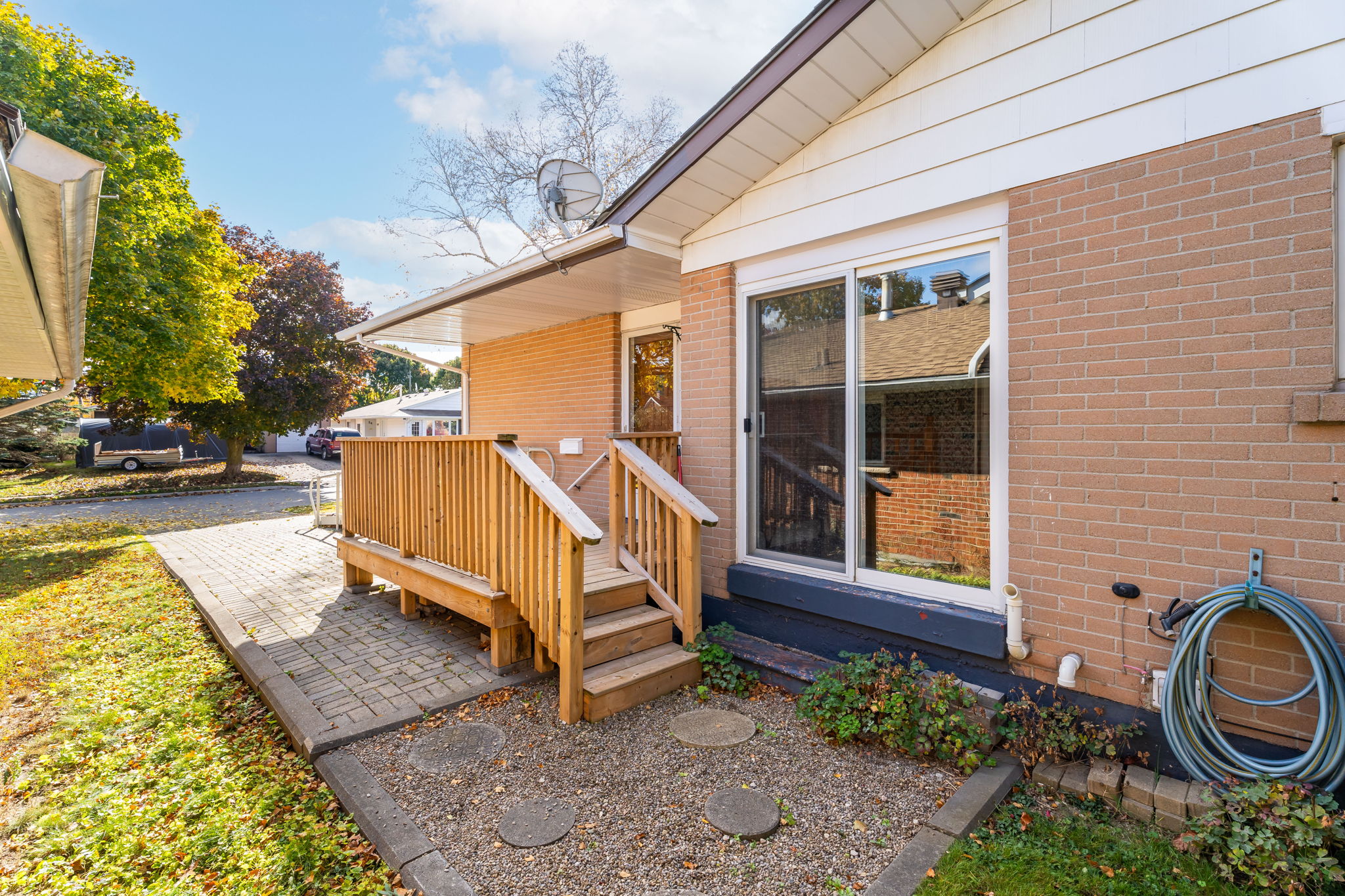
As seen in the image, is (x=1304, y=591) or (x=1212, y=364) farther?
(x=1212, y=364)

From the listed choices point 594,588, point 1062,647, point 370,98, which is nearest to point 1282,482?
point 1062,647

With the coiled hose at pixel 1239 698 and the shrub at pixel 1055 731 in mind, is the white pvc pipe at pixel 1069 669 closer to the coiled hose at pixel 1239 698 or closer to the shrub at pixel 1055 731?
the shrub at pixel 1055 731

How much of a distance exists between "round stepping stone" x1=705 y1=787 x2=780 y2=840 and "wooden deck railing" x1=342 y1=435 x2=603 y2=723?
97cm

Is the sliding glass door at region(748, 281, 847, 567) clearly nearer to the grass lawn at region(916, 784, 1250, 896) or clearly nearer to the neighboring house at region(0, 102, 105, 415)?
the grass lawn at region(916, 784, 1250, 896)

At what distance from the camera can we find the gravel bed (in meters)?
2.14

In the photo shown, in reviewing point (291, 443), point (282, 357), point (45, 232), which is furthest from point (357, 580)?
point (291, 443)

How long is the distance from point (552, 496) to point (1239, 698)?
309 cm

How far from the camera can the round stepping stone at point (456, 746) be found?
286 centimetres

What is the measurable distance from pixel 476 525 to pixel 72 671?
2.88m

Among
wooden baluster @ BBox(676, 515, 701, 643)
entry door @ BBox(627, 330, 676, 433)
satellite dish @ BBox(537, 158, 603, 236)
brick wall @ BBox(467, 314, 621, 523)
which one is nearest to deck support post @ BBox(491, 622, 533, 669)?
wooden baluster @ BBox(676, 515, 701, 643)

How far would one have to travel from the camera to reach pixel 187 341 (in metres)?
8.66

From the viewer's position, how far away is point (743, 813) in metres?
2.47

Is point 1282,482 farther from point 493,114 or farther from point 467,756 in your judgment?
point 493,114

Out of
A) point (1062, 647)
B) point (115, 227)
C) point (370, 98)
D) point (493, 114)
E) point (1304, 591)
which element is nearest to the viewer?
point (1304, 591)
